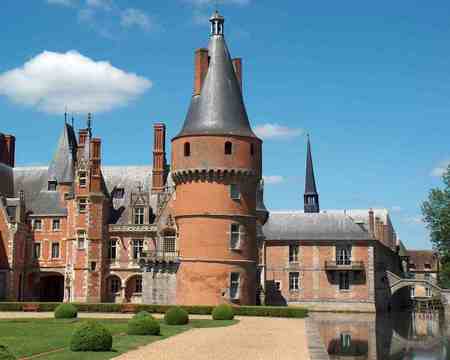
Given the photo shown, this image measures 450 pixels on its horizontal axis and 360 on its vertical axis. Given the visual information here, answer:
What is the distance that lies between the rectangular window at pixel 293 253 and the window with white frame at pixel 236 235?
49.6 ft

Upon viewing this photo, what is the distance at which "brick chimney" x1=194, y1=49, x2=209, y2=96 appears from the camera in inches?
1549

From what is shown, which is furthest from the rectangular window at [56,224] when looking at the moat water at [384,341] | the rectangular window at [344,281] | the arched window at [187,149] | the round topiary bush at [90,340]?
the round topiary bush at [90,340]

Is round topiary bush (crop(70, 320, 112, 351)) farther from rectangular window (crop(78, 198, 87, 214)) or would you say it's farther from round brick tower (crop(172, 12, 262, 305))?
rectangular window (crop(78, 198, 87, 214))

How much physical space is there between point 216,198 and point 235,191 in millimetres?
1192

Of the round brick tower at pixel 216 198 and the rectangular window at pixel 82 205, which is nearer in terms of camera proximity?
the round brick tower at pixel 216 198

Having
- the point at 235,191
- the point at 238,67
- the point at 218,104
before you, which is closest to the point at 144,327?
the point at 235,191

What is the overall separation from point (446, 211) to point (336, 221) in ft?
32.6

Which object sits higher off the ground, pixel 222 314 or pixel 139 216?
pixel 139 216

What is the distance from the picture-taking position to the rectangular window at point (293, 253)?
52.3 m

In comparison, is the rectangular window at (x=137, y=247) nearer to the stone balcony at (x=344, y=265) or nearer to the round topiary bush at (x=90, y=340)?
the stone balcony at (x=344, y=265)

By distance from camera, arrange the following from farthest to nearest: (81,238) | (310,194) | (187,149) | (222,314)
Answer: (310,194) < (81,238) < (187,149) < (222,314)

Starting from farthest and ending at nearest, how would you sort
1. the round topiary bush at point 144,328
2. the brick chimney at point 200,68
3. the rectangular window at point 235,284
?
1. the brick chimney at point 200,68
2. the rectangular window at point 235,284
3. the round topiary bush at point 144,328

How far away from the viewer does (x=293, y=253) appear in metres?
52.5

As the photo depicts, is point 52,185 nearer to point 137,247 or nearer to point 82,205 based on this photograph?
point 82,205
